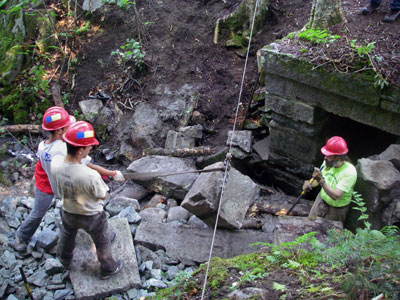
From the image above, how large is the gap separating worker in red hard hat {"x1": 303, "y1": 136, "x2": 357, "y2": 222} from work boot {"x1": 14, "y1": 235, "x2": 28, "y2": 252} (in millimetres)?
3572

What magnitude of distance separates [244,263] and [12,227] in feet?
10.6

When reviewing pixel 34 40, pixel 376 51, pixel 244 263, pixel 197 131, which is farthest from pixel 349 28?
pixel 34 40

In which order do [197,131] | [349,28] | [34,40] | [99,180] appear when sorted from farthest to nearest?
[34,40] < [197,131] < [349,28] < [99,180]

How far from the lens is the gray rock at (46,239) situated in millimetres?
4391

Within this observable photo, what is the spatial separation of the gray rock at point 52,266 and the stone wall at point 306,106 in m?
3.83

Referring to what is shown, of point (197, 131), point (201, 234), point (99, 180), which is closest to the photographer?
point (99, 180)

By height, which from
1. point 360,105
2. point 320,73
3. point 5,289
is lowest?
point 5,289

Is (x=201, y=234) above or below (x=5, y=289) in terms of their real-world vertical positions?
above

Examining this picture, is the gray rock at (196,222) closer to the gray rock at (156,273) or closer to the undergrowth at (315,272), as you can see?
the gray rock at (156,273)

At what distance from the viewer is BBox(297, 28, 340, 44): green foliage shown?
520 centimetres

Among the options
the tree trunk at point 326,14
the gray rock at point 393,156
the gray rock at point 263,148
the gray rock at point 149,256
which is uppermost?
the tree trunk at point 326,14

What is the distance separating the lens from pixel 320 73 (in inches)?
200

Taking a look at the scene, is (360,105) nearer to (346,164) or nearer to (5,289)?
(346,164)

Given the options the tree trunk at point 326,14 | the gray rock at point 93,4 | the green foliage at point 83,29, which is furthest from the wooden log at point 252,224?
the gray rock at point 93,4
